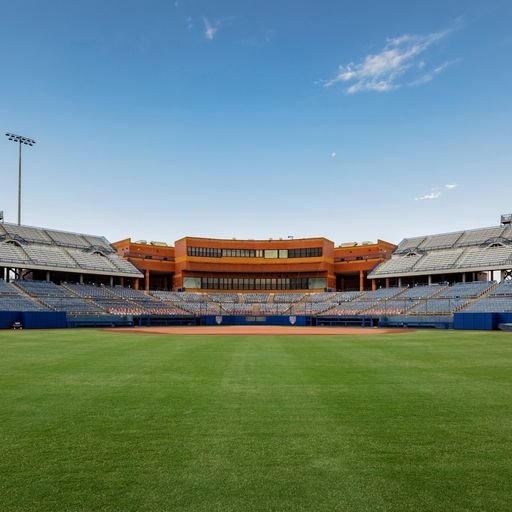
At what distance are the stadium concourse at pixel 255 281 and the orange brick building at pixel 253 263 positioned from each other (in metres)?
0.20

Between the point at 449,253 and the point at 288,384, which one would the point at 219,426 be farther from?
the point at 449,253

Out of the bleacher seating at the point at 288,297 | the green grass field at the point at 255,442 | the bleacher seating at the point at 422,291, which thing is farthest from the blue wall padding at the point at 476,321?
the green grass field at the point at 255,442

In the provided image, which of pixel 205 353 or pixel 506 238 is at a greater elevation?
pixel 506 238

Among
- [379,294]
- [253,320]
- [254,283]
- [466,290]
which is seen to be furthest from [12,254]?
[466,290]

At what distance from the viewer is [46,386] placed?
12492 mm

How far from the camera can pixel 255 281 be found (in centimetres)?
8888

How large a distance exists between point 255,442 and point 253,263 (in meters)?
80.0

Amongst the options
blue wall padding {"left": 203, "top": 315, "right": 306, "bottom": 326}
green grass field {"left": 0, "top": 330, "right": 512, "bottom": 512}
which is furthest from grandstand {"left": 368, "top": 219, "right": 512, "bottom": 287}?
green grass field {"left": 0, "top": 330, "right": 512, "bottom": 512}

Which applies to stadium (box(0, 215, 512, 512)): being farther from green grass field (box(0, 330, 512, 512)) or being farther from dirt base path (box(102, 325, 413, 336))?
dirt base path (box(102, 325, 413, 336))

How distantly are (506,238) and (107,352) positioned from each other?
68.6m

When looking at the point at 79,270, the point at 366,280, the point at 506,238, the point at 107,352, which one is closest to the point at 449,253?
the point at 506,238

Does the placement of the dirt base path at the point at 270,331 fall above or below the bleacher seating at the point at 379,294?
below

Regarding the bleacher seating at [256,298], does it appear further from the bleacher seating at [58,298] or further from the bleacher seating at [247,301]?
the bleacher seating at [58,298]

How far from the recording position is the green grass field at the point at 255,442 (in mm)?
5336
